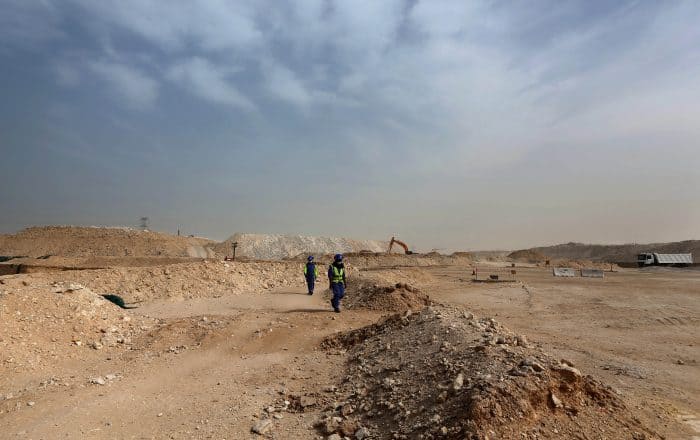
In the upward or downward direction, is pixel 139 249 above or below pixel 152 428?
above

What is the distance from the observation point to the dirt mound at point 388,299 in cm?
1357

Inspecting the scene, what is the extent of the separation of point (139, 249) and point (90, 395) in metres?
41.4

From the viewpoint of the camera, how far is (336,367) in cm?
779

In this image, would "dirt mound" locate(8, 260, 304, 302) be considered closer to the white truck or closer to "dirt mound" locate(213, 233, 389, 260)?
"dirt mound" locate(213, 233, 389, 260)

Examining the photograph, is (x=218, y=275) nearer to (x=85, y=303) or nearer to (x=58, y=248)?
(x=85, y=303)

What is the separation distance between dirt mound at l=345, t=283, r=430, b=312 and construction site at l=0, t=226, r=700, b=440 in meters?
0.06

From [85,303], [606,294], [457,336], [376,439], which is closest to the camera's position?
[376,439]

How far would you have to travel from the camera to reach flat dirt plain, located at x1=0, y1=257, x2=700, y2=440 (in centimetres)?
483

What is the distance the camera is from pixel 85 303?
1033 centimetres

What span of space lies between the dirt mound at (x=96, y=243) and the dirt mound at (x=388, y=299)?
33986 mm

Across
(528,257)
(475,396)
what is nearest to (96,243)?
(475,396)

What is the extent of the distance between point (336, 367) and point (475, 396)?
12.1 feet

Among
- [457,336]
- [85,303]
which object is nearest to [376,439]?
[457,336]

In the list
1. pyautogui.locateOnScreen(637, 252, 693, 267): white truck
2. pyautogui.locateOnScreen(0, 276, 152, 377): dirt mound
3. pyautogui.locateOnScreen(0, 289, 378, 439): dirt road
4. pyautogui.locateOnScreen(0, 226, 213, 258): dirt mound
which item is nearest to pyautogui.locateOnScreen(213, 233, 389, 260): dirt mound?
pyautogui.locateOnScreen(0, 226, 213, 258): dirt mound
